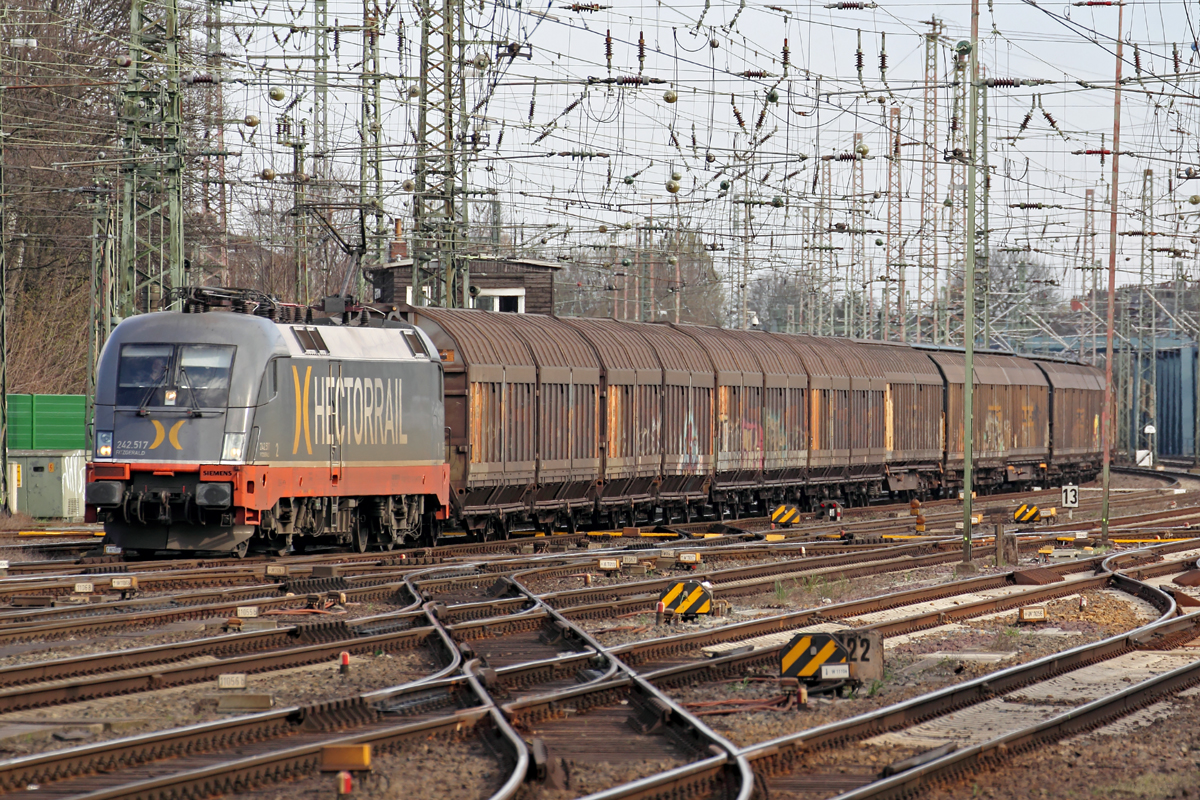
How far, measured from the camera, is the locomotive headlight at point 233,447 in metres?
18.7

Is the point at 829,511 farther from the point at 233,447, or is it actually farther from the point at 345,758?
the point at 345,758

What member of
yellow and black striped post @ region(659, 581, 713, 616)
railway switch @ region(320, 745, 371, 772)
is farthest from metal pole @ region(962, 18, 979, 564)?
railway switch @ region(320, 745, 371, 772)

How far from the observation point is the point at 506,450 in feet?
78.2

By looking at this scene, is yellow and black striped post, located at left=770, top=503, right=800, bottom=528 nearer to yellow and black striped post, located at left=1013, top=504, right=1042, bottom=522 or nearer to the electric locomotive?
yellow and black striped post, located at left=1013, top=504, right=1042, bottom=522

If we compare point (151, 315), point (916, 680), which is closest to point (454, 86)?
point (151, 315)

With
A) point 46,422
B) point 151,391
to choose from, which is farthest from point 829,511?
point 46,422

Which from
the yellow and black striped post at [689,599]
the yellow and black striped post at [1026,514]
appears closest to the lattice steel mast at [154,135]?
the yellow and black striped post at [689,599]

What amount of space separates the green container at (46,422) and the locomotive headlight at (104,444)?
1218cm

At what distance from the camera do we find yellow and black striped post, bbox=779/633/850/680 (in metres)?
11.0

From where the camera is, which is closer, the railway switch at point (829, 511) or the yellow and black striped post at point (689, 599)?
the yellow and black striped post at point (689, 599)

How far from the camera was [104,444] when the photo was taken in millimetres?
19109

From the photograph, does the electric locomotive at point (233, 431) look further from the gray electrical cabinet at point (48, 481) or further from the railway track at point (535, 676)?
the gray electrical cabinet at point (48, 481)

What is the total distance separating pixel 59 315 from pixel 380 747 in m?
34.7

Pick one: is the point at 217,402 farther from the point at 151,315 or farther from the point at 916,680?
the point at 916,680
